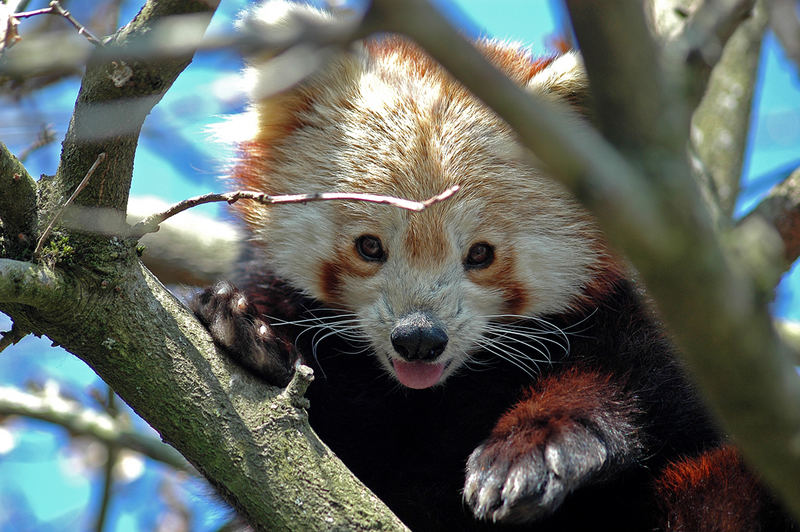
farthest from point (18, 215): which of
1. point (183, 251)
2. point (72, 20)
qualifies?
point (183, 251)

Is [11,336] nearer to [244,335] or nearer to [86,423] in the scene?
[244,335]

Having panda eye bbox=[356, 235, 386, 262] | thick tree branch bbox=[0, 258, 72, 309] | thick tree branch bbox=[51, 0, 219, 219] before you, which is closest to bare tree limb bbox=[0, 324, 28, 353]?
thick tree branch bbox=[0, 258, 72, 309]

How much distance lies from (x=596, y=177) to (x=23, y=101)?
2.57m

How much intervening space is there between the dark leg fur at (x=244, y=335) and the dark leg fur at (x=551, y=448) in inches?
28.4

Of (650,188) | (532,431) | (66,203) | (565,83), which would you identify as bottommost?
(650,188)

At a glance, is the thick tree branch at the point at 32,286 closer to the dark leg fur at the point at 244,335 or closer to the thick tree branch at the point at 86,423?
the dark leg fur at the point at 244,335

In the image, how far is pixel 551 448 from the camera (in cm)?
277

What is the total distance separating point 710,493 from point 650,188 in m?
1.89

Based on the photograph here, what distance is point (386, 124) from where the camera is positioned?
11.8 ft

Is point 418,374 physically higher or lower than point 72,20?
lower

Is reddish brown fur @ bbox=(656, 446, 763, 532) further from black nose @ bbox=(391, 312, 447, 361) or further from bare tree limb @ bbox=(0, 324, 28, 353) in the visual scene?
bare tree limb @ bbox=(0, 324, 28, 353)

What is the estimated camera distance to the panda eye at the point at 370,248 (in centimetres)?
338

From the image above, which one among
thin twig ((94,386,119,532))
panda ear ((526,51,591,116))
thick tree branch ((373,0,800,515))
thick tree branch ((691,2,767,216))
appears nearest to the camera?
thick tree branch ((373,0,800,515))

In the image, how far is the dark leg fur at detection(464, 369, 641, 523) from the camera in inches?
104
